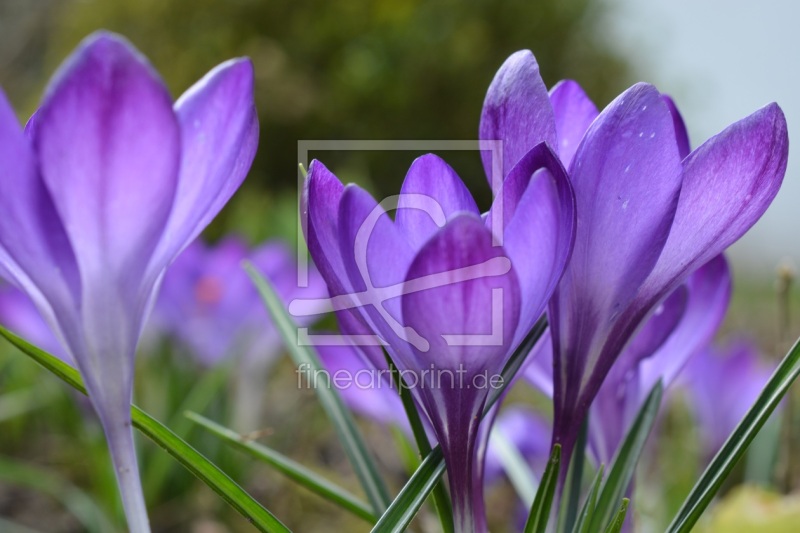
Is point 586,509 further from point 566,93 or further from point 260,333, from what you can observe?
point 260,333

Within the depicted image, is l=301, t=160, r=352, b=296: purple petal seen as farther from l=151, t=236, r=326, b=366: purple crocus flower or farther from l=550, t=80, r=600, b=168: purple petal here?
l=151, t=236, r=326, b=366: purple crocus flower

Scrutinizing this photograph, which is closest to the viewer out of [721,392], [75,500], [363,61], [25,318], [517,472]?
[517,472]

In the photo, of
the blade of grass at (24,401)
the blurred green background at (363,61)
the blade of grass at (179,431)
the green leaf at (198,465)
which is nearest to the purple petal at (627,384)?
the green leaf at (198,465)

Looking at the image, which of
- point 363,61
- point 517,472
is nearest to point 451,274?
point 517,472

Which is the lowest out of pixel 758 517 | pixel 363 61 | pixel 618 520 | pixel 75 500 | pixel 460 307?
pixel 75 500

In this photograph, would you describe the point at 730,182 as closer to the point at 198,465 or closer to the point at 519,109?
the point at 519,109

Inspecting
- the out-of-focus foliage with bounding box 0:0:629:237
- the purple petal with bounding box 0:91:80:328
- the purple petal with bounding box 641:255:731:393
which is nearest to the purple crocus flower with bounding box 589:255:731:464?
the purple petal with bounding box 641:255:731:393

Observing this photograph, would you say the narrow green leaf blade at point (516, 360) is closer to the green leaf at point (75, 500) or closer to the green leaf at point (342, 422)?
the green leaf at point (342, 422)
